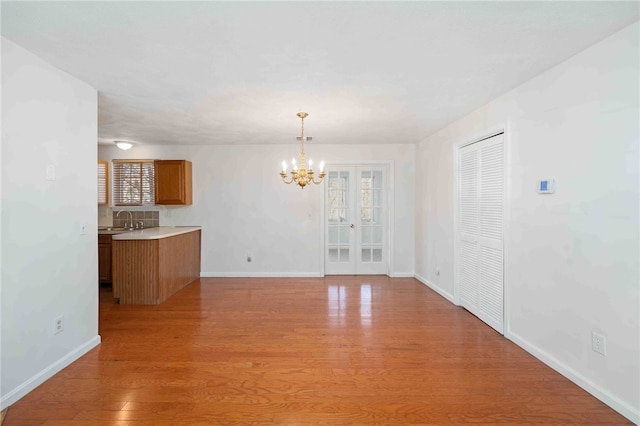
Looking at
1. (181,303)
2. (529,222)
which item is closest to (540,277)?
(529,222)

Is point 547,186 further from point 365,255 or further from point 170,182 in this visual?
point 170,182

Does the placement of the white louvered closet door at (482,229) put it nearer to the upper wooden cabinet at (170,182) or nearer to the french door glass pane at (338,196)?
the french door glass pane at (338,196)

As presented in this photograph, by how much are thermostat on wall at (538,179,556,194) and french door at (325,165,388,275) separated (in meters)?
3.30

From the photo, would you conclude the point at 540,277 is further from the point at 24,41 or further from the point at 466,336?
the point at 24,41

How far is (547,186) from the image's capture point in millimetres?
2625

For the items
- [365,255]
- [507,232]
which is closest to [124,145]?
[365,255]

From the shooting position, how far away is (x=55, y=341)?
2.56 meters

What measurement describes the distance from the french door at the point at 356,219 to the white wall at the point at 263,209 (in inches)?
8.4

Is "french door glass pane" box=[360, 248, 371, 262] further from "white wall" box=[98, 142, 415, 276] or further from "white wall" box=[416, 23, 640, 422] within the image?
"white wall" box=[416, 23, 640, 422]

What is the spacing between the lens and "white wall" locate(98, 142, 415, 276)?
5.87m

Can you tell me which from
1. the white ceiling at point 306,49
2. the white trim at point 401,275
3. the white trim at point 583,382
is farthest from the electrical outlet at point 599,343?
the white trim at point 401,275

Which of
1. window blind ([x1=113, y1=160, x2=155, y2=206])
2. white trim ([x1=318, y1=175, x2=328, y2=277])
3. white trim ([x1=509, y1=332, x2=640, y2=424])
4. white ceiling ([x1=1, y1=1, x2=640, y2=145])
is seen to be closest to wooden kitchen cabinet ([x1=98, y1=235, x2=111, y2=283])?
window blind ([x1=113, y1=160, x2=155, y2=206])

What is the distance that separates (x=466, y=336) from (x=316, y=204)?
3.34 meters

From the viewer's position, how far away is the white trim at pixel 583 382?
6.53ft
